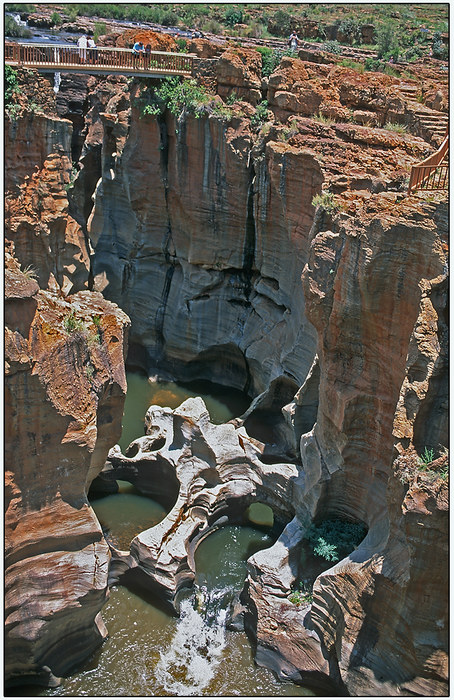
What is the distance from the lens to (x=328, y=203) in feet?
50.3

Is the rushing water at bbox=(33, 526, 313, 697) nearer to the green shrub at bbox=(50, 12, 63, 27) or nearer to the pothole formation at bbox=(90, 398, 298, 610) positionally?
the pothole formation at bbox=(90, 398, 298, 610)

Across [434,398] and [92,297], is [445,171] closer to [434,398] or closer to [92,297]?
[434,398]

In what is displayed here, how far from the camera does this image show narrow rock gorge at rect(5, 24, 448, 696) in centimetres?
1164

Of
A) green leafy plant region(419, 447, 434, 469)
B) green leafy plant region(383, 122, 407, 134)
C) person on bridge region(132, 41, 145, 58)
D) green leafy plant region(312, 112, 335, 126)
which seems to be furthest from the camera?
person on bridge region(132, 41, 145, 58)

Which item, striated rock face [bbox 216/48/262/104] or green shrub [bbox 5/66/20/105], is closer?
green shrub [bbox 5/66/20/105]

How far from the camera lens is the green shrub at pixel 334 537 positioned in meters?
14.6

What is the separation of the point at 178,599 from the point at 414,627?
5.31 m

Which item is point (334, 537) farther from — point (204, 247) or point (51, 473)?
point (204, 247)

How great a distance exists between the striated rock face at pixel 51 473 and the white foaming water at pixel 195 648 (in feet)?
4.94

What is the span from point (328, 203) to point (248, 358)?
23.0ft

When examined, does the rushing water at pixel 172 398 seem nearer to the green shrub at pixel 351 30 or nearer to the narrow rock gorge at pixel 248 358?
the narrow rock gorge at pixel 248 358

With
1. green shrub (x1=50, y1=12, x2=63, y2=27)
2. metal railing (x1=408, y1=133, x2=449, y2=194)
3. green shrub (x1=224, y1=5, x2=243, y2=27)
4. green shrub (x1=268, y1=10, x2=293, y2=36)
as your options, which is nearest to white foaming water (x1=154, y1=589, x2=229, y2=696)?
metal railing (x1=408, y1=133, x2=449, y2=194)

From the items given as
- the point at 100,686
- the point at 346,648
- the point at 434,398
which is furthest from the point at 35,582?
the point at 434,398

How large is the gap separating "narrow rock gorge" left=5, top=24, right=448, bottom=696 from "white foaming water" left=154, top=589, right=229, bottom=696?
422mm
